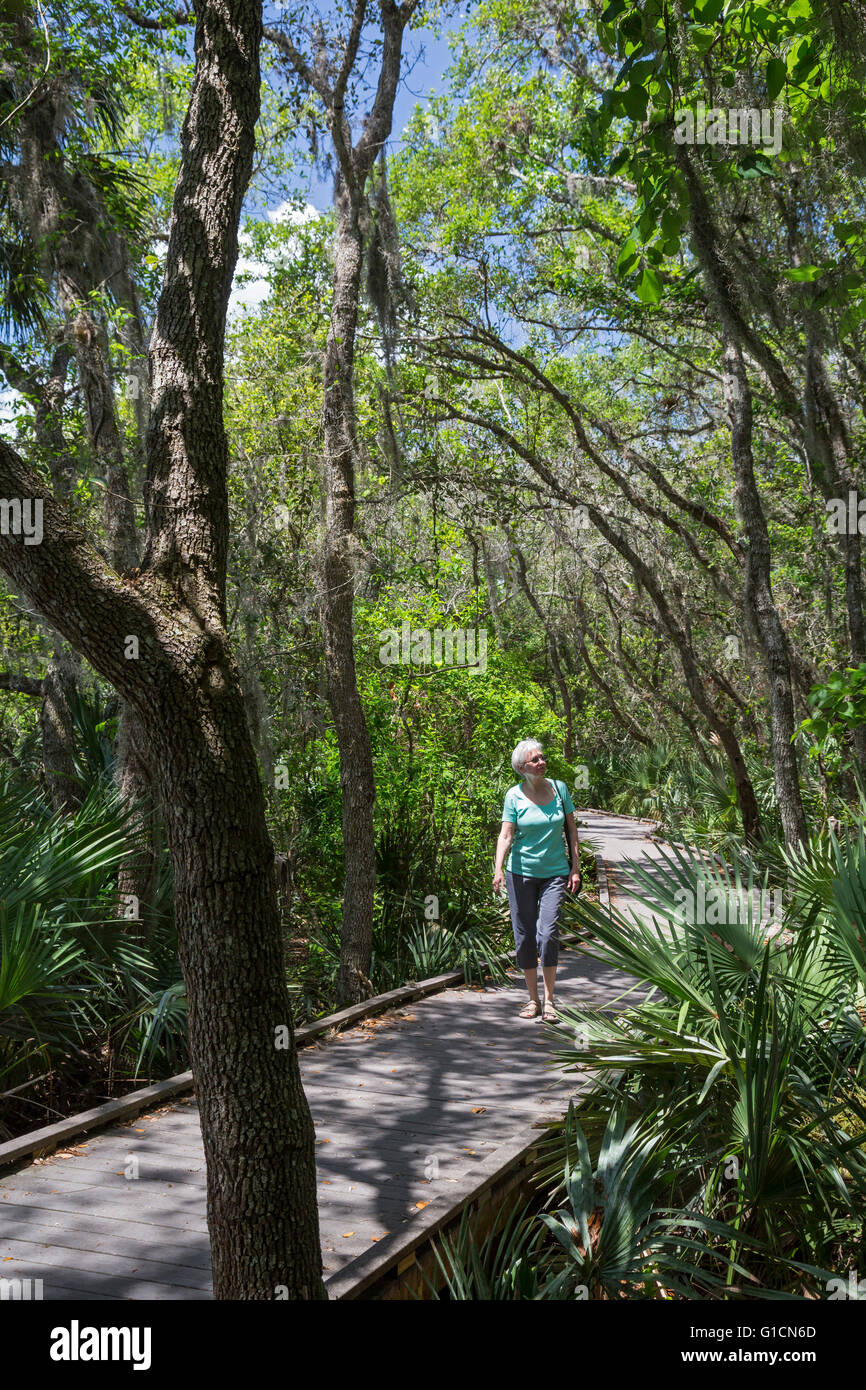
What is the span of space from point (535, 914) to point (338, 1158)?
2399 mm

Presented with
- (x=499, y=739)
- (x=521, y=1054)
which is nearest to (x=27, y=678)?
(x=499, y=739)

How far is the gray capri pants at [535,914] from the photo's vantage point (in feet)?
21.5

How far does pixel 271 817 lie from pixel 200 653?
8.20 metres

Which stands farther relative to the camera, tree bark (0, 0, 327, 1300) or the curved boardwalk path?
the curved boardwalk path

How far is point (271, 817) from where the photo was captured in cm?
1079

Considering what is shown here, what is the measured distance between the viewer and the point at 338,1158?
472 cm

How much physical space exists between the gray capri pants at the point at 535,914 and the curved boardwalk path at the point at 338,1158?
521 millimetres

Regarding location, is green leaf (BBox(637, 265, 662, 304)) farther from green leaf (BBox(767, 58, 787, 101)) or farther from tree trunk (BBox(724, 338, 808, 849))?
Result: tree trunk (BBox(724, 338, 808, 849))

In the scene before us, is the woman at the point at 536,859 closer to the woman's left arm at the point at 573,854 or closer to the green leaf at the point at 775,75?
the woman's left arm at the point at 573,854

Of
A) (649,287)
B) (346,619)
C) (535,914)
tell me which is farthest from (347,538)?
(649,287)

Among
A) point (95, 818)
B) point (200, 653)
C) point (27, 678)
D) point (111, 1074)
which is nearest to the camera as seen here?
point (200, 653)

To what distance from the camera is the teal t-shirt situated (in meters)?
6.57

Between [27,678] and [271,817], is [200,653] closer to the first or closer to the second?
[271,817]

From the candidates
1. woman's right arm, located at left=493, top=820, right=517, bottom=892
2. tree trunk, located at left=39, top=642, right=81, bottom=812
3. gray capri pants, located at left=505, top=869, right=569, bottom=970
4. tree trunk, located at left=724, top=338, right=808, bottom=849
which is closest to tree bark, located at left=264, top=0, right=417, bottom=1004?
woman's right arm, located at left=493, top=820, right=517, bottom=892
